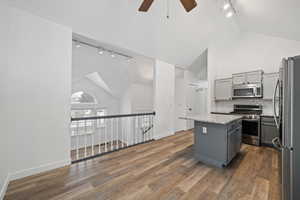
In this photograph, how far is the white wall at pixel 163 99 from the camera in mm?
4359

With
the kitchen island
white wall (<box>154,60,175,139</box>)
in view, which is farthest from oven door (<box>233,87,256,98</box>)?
white wall (<box>154,60,175,139</box>)

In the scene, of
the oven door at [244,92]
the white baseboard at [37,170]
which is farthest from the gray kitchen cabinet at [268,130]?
the white baseboard at [37,170]

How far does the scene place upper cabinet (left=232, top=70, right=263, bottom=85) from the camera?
12.9 ft

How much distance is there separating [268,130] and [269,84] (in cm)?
128

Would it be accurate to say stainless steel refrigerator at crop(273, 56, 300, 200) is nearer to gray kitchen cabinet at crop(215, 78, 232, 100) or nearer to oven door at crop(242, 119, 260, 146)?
oven door at crop(242, 119, 260, 146)

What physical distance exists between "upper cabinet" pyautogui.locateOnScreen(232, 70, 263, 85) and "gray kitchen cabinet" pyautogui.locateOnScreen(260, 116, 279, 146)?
1121 millimetres

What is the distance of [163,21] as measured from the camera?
10.7ft

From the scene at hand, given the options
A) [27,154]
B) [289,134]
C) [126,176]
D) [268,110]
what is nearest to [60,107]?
[27,154]

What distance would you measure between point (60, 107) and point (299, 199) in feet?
11.1

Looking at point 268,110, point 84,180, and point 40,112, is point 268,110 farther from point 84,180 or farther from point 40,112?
point 40,112

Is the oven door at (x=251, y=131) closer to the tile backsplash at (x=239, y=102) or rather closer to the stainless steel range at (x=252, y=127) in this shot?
the stainless steel range at (x=252, y=127)

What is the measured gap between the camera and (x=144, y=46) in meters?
3.69

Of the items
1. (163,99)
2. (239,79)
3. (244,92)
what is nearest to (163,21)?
(163,99)

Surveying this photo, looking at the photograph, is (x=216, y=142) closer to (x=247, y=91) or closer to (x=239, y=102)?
(x=247, y=91)
